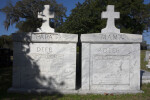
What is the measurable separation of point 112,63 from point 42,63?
92.8 inches

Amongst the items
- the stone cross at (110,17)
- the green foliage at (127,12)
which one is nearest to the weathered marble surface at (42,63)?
the stone cross at (110,17)

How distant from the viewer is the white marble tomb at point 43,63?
4445 millimetres

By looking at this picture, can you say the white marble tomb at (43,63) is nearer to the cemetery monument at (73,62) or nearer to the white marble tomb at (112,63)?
the cemetery monument at (73,62)

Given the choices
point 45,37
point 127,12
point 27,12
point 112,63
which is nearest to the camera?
point 45,37

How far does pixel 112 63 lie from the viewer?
14.9 ft

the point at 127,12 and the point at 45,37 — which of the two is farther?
the point at 127,12

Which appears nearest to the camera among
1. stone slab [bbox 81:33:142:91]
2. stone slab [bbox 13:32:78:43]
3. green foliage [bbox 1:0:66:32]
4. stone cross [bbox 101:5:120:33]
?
stone slab [bbox 13:32:78:43]

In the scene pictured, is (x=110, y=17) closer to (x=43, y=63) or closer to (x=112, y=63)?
(x=112, y=63)

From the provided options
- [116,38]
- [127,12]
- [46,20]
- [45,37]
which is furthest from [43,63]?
[127,12]

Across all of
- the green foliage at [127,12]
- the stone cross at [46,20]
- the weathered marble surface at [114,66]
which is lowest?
the weathered marble surface at [114,66]

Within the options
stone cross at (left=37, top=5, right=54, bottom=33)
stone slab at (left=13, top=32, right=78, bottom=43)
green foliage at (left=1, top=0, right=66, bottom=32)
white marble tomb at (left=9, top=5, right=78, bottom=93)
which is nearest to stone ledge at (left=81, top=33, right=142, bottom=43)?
stone slab at (left=13, top=32, right=78, bottom=43)

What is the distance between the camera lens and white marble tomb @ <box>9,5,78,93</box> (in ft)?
14.6

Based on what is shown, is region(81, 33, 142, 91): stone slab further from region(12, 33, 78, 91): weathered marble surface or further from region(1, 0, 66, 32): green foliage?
region(1, 0, 66, 32): green foliage

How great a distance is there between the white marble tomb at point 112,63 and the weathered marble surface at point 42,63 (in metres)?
0.57
